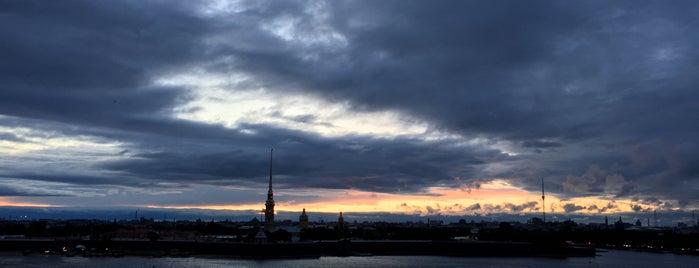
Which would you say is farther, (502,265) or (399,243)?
(399,243)

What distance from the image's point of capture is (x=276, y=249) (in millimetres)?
119438

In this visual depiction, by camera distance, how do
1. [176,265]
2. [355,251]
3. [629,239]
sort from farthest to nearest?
[629,239] → [355,251] → [176,265]

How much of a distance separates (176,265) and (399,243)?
185ft

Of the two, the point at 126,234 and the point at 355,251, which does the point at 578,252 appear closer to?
the point at 355,251

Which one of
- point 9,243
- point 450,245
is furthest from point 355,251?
point 9,243

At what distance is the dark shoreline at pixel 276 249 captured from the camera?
112 metres

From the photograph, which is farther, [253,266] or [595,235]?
[595,235]

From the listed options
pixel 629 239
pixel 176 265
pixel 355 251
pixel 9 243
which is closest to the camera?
pixel 176 265

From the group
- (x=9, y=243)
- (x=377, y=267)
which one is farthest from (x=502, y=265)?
(x=9, y=243)

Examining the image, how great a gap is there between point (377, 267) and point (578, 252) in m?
62.3

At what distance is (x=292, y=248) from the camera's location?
121875mm

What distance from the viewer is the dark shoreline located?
11225 centimetres

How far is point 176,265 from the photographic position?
88.8 metres

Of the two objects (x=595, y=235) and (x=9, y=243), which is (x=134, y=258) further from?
(x=595, y=235)
